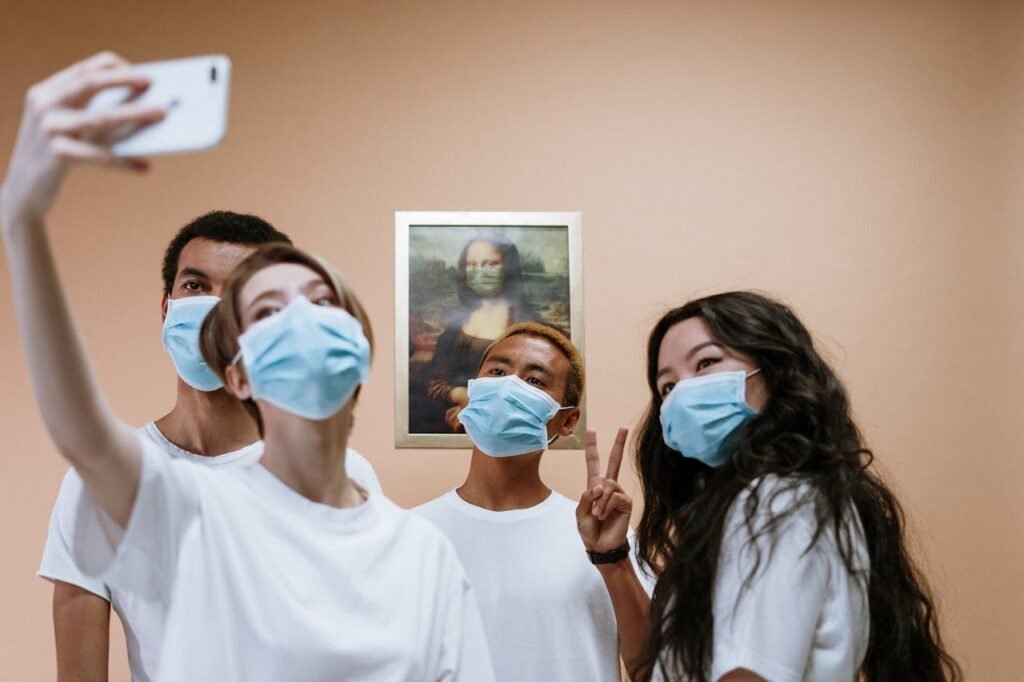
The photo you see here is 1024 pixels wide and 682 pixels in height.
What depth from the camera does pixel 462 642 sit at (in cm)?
165

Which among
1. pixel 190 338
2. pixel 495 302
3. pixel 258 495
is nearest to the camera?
pixel 258 495

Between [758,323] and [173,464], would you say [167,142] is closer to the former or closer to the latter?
[173,464]

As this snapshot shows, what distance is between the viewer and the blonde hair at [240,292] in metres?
1.58

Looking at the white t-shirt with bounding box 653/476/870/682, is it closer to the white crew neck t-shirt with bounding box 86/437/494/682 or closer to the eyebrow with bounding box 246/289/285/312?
the white crew neck t-shirt with bounding box 86/437/494/682

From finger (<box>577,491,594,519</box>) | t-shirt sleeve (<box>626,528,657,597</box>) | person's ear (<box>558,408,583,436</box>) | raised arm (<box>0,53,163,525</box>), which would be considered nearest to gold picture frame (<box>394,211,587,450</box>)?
person's ear (<box>558,408,583,436</box>)

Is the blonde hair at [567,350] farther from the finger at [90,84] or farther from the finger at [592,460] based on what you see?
the finger at [90,84]

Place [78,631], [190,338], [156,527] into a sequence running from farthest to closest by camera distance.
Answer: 1. [190,338]
2. [78,631]
3. [156,527]

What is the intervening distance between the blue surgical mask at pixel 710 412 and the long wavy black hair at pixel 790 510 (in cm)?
3

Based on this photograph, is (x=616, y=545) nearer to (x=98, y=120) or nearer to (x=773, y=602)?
(x=773, y=602)

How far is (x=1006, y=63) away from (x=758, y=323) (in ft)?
6.23

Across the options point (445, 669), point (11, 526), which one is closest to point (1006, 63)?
point (445, 669)

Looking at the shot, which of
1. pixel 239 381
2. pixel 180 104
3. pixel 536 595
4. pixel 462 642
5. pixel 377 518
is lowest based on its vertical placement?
pixel 536 595

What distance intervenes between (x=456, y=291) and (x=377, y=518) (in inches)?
60.4

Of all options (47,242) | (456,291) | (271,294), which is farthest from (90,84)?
(456,291)
